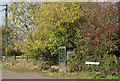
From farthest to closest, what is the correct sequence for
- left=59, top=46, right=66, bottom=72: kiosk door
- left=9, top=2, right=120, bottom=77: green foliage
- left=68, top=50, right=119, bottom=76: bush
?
left=59, top=46, right=66, bottom=72: kiosk door
left=9, top=2, right=120, bottom=77: green foliage
left=68, top=50, right=119, bottom=76: bush

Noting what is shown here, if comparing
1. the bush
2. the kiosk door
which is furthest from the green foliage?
the kiosk door

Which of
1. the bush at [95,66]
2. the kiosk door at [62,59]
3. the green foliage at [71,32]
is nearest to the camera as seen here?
the bush at [95,66]

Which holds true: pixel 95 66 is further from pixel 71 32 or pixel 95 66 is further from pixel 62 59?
pixel 71 32

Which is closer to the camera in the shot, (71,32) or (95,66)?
(95,66)

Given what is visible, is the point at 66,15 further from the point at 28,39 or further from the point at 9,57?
the point at 9,57

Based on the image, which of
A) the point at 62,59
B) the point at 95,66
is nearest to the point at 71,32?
the point at 62,59

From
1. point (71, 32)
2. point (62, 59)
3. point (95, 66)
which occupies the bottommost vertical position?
point (95, 66)

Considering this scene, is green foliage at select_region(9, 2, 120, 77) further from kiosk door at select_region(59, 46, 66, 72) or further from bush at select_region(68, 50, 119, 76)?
kiosk door at select_region(59, 46, 66, 72)

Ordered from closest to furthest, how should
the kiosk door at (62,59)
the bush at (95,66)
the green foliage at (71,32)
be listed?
the bush at (95,66)
the green foliage at (71,32)
the kiosk door at (62,59)

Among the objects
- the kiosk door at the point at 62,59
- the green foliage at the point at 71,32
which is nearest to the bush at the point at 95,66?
the green foliage at the point at 71,32

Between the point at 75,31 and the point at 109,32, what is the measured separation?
3117 mm

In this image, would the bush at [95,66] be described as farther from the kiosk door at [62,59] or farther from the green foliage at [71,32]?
the kiosk door at [62,59]

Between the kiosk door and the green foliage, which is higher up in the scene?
the green foliage

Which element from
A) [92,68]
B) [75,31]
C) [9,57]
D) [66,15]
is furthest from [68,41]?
[9,57]
